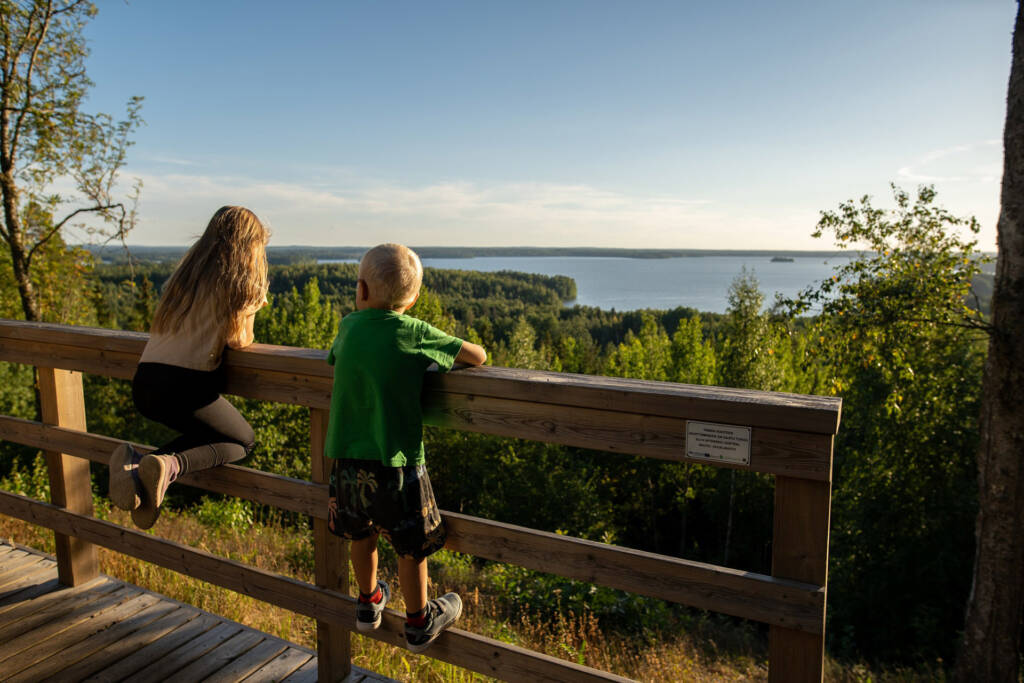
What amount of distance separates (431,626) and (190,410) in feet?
3.70

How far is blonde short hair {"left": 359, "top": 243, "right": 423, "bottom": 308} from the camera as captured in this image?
1.91 meters

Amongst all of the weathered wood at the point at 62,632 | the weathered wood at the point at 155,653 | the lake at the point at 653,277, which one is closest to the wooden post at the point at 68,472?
the weathered wood at the point at 62,632

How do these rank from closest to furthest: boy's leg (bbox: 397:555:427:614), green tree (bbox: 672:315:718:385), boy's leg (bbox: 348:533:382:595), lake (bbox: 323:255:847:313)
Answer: boy's leg (bbox: 397:555:427:614) < boy's leg (bbox: 348:533:382:595) < green tree (bbox: 672:315:718:385) < lake (bbox: 323:255:847:313)

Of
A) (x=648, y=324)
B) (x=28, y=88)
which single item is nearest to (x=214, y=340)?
(x=28, y=88)

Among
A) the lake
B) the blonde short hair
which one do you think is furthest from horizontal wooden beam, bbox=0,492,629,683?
the lake

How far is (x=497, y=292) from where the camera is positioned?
72750mm

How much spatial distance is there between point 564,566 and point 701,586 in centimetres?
38

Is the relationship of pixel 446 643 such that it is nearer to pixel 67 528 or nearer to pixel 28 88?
pixel 67 528

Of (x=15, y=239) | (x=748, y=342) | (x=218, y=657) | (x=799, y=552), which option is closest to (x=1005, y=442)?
(x=799, y=552)

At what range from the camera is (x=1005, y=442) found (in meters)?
7.17

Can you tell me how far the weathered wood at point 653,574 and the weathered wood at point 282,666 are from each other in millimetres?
950

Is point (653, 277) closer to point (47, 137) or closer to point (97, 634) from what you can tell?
point (47, 137)

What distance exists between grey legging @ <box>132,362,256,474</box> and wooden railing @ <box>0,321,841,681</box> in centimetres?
10

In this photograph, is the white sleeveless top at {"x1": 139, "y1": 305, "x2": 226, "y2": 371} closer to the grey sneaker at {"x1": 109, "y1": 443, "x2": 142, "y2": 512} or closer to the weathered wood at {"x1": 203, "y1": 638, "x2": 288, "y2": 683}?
the grey sneaker at {"x1": 109, "y1": 443, "x2": 142, "y2": 512}
